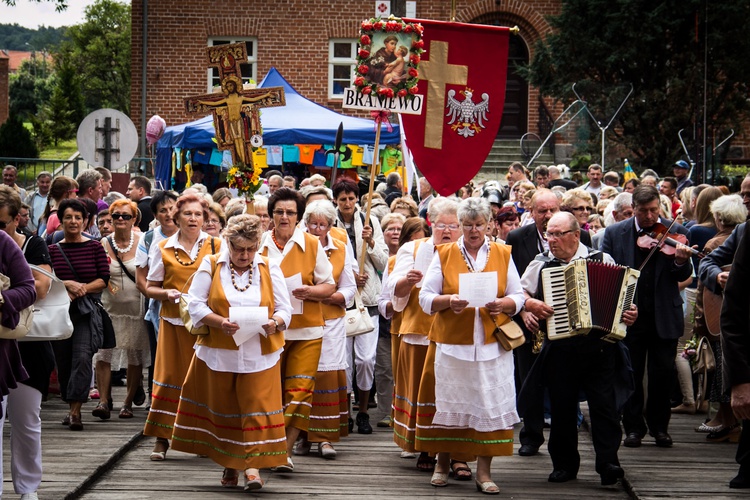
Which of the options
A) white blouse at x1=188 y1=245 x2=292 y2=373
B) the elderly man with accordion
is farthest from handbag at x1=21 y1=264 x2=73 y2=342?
the elderly man with accordion

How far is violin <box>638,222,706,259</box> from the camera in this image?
9125 mm

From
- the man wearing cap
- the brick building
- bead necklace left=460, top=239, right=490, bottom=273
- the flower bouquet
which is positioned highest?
the brick building

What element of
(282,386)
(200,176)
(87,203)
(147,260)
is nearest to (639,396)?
(282,386)

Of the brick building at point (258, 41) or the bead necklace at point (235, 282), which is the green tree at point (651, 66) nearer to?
the brick building at point (258, 41)

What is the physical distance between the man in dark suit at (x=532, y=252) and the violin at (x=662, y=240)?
730 mm

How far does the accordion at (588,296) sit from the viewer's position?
782cm

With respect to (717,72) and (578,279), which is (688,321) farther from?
(717,72)

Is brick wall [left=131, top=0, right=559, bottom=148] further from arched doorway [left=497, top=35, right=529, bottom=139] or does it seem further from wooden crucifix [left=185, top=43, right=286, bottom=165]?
wooden crucifix [left=185, top=43, right=286, bottom=165]

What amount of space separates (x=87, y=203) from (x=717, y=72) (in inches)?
693

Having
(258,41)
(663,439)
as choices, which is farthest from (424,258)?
(258,41)

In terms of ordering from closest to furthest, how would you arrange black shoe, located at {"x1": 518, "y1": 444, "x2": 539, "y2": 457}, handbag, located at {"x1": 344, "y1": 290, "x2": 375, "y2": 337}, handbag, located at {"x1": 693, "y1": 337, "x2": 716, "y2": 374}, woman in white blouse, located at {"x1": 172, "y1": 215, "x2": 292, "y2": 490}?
woman in white blouse, located at {"x1": 172, "y1": 215, "x2": 292, "y2": 490} < black shoe, located at {"x1": 518, "y1": 444, "x2": 539, "y2": 457} < handbag, located at {"x1": 344, "y1": 290, "x2": 375, "y2": 337} < handbag, located at {"x1": 693, "y1": 337, "x2": 716, "y2": 374}

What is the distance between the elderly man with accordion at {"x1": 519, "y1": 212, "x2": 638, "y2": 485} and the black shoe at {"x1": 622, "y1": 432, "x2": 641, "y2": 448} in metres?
1.35

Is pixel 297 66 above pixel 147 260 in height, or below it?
above

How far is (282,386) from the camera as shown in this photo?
28.2ft
